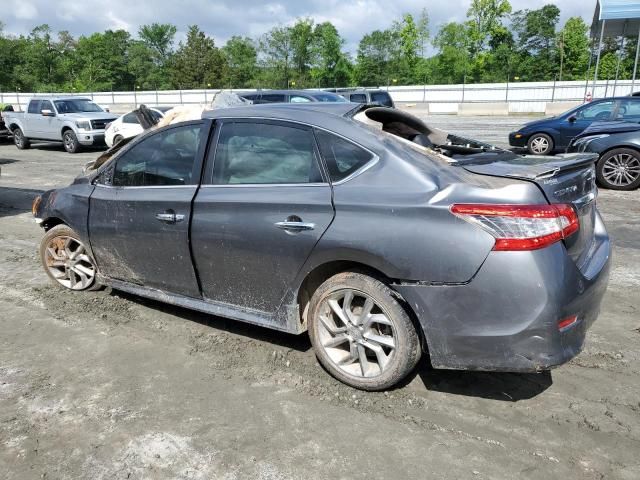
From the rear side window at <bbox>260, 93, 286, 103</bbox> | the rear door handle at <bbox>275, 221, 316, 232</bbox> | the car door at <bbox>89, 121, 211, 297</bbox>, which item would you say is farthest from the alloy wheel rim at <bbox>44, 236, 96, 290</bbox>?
the rear side window at <bbox>260, 93, 286, 103</bbox>

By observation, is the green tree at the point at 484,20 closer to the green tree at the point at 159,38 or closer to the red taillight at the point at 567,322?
the green tree at the point at 159,38

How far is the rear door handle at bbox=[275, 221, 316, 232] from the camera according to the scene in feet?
10.5

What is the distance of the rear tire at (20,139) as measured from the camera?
19.3m

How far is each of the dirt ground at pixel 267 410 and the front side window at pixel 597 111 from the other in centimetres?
921

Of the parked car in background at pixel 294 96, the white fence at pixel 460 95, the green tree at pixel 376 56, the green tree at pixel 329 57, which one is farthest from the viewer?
the green tree at pixel 329 57

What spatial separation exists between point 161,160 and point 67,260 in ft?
5.62

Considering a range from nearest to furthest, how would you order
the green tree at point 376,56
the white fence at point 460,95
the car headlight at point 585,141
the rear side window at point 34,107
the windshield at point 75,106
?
the car headlight at point 585,141, the windshield at point 75,106, the rear side window at point 34,107, the white fence at point 460,95, the green tree at point 376,56

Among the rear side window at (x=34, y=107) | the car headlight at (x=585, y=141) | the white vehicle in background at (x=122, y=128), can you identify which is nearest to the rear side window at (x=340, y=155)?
the car headlight at (x=585, y=141)

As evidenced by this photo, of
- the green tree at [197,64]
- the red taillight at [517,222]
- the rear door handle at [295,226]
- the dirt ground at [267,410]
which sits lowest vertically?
the dirt ground at [267,410]

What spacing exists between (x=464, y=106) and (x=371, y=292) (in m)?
34.1

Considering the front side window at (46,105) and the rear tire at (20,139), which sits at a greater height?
the front side window at (46,105)

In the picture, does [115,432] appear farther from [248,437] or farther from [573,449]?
[573,449]

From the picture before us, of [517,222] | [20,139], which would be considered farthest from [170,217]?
[20,139]

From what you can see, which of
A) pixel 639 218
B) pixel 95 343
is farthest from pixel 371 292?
pixel 639 218
